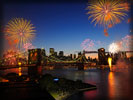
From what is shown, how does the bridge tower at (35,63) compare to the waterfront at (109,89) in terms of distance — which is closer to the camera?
the waterfront at (109,89)

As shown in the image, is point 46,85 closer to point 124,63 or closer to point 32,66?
point 32,66

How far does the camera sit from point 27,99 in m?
12.8

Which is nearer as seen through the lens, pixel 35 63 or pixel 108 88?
pixel 108 88

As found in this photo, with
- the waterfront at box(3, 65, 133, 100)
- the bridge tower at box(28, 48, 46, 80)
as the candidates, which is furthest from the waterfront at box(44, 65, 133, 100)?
the bridge tower at box(28, 48, 46, 80)

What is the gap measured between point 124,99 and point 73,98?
5.04 metres

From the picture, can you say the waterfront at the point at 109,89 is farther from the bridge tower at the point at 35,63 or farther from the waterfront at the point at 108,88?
the bridge tower at the point at 35,63

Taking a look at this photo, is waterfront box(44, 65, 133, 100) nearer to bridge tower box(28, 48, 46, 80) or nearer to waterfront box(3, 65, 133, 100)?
waterfront box(3, 65, 133, 100)

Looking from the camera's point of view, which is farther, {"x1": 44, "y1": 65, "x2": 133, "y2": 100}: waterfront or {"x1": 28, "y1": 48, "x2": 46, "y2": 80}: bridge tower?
{"x1": 28, "y1": 48, "x2": 46, "y2": 80}: bridge tower

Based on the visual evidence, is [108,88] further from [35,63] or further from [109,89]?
[35,63]

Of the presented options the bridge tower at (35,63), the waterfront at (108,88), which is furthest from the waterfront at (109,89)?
the bridge tower at (35,63)

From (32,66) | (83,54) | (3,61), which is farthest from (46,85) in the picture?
(83,54)

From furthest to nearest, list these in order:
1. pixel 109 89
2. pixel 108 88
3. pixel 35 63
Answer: pixel 35 63 → pixel 108 88 → pixel 109 89

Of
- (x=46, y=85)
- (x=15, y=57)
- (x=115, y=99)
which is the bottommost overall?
(x=115, y=99)

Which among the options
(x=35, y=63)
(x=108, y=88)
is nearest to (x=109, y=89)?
(x=108, y=88)
